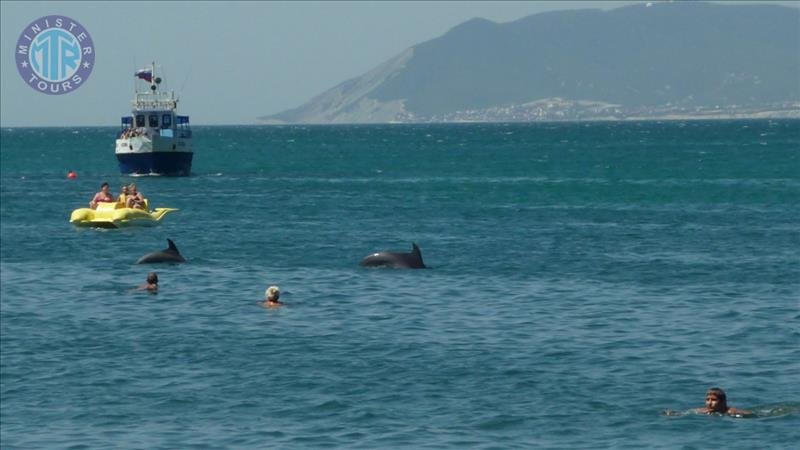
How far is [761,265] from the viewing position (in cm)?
4703

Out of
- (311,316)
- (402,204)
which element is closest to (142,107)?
(402,204)

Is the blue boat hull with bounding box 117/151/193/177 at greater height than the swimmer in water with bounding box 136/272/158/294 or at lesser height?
greater

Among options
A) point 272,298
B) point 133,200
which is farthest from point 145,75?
point 272,298

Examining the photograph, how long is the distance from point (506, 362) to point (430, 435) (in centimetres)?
611

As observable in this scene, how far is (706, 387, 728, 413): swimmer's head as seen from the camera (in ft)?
86.4

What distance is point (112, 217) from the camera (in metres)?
61.4

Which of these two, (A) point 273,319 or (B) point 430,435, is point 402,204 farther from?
(B) point 430,435

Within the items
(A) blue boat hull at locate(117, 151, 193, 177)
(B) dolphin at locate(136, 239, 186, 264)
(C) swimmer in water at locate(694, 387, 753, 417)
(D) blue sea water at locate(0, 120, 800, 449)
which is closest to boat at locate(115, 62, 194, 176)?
(A) blue boat hull at locate(117, 151, 193, 177)

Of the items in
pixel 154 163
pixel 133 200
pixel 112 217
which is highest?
pixel 133 200

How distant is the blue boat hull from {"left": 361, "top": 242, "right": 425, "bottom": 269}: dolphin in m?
54.9

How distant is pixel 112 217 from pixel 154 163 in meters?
39.3

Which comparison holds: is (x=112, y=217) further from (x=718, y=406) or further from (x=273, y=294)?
(x=718, y=406)

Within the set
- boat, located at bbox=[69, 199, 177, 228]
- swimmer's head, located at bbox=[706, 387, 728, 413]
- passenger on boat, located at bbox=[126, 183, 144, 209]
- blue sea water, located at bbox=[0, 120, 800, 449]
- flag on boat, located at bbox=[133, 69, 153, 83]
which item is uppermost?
flag on boat, located at bbox=[133, 69, 153, 83]

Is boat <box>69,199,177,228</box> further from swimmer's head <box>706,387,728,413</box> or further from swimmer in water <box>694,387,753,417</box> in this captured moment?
swimmer's head <box>706,387,728,413</box>
